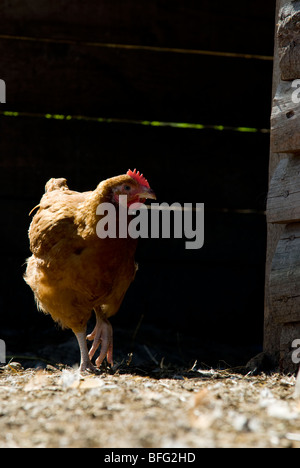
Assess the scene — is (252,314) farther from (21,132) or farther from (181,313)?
(21,132)

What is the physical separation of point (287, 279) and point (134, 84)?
2.49 meters

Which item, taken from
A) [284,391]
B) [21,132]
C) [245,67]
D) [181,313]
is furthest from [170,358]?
A: [245,67]

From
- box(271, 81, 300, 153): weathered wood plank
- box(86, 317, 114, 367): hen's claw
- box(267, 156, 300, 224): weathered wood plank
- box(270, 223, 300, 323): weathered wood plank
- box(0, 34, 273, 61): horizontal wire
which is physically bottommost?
box(86, 317, 114, 367): hen's claw

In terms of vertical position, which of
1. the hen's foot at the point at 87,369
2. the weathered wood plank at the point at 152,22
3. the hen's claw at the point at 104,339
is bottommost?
the hen's foot at the point at 87,369

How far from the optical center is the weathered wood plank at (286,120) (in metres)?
2.91

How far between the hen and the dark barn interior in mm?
1200

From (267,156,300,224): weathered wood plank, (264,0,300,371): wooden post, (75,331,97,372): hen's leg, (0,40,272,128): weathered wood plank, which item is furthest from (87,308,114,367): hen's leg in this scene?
(0,40,272,128): weathered wood plank

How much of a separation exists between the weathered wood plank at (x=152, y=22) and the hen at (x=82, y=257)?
1806mm

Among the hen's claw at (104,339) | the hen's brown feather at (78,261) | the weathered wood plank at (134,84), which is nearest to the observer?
the hen's brown feather at (78,261)

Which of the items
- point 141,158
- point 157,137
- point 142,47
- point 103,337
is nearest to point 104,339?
point 103,337

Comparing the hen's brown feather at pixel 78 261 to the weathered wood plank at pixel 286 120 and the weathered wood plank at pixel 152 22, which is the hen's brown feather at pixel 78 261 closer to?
the weathered wood plank at pixel 286 120

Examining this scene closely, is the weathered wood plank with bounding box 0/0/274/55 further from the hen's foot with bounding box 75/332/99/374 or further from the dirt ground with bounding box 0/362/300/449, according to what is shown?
the dirt ground with bounding box 0/362/300/449

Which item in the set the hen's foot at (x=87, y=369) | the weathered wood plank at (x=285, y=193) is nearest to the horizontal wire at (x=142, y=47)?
the weathered wood plank at (x=285, y=193)

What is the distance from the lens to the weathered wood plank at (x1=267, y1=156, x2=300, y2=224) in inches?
115
